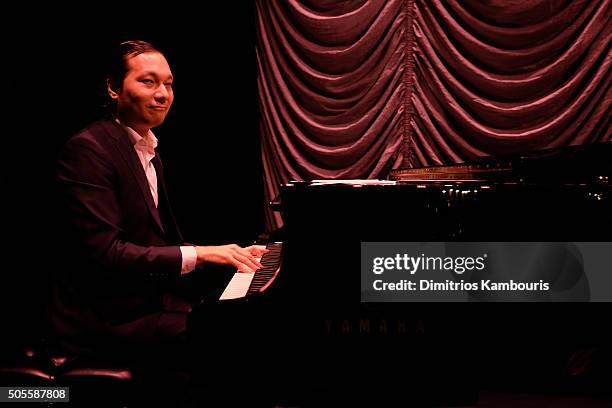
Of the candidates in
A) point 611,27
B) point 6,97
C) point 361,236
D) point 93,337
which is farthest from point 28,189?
point 611,27

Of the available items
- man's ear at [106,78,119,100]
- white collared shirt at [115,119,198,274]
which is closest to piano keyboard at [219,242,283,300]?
white collared shirt at [115,119,198,274]

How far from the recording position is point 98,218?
1685 mm

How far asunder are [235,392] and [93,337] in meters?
0.54

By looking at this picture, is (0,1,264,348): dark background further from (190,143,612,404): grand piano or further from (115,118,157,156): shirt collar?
(190,143,612,404): grand piano

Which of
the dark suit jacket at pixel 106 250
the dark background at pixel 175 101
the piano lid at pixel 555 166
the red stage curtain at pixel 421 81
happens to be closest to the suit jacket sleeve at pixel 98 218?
the dark suit jacket at pixel 106 250

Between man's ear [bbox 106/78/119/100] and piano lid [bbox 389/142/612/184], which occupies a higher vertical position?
man's ear [bbox 106/78/119/100]

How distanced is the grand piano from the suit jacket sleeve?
0.37m

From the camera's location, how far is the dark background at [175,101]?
2.84m

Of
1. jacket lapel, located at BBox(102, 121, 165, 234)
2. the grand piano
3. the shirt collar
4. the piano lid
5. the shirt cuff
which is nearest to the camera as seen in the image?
the grand piano

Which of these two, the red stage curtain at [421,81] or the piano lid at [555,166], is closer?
the piano lid at [555,166]

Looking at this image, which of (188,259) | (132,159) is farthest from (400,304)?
(132,159)

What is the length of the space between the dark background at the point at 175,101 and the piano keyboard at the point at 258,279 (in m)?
1.08

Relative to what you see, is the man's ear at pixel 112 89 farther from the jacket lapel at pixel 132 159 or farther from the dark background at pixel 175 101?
the dark background at pixel 175 101

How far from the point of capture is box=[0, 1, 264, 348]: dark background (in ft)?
9.33
